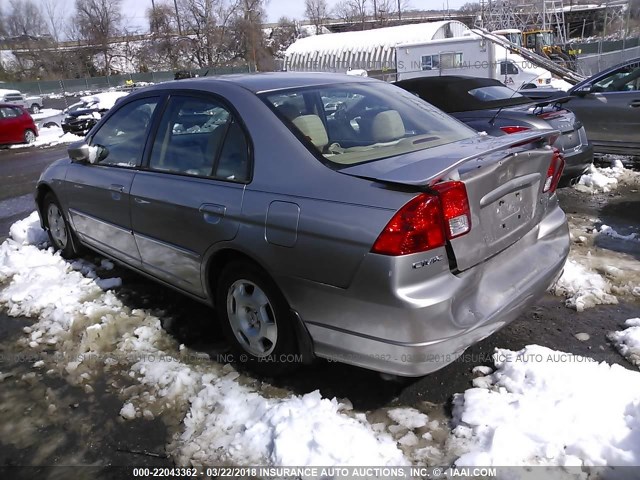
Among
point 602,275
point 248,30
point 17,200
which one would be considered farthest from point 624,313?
point 248,30

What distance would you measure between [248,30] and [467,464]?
68.1m

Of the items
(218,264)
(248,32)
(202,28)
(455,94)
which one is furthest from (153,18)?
(218,264)

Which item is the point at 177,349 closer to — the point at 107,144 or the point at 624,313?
the point at 107,144

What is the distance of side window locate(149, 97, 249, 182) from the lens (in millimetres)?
3158

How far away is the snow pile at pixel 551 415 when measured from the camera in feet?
7.93

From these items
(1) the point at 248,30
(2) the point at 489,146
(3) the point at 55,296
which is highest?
(1) the point at 248,30

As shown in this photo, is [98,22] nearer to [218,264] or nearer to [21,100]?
[21,100]

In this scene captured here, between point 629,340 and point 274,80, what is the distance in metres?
2.76

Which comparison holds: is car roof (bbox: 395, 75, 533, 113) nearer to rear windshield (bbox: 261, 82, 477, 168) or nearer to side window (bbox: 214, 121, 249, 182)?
rear windshield (bbox: 261, 82, 477, 168)

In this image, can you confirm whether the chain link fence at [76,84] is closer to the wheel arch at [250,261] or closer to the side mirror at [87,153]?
the side mirror at [87,153]

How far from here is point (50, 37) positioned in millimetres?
75750

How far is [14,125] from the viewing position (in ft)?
64.5

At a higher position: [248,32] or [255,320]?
[248,32]

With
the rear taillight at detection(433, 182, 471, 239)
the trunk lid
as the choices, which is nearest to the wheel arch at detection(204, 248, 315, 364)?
the trunk lid
